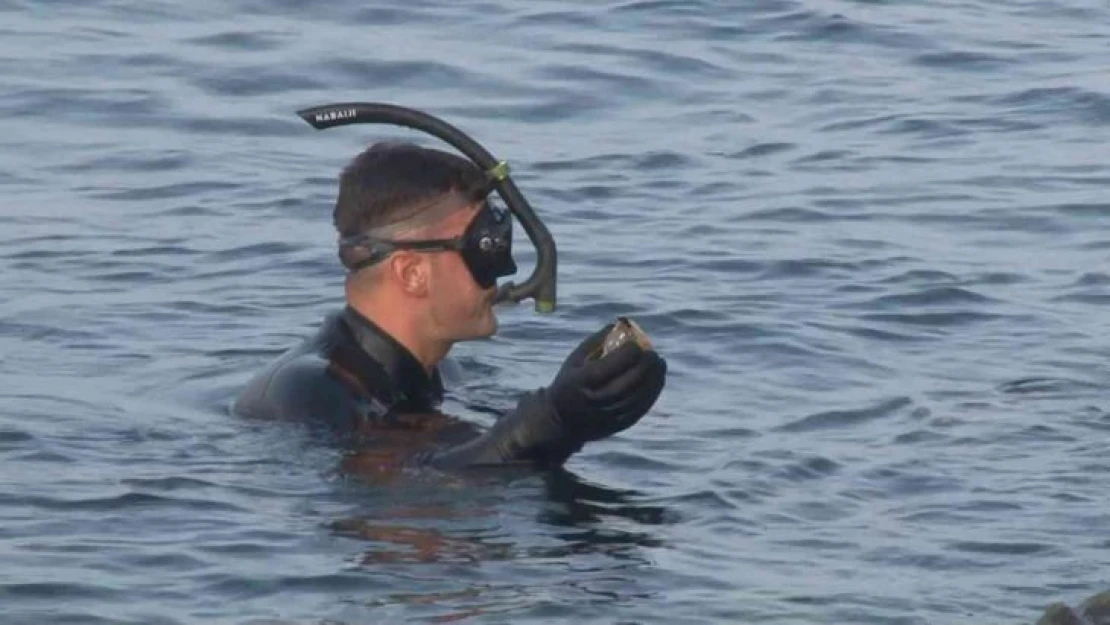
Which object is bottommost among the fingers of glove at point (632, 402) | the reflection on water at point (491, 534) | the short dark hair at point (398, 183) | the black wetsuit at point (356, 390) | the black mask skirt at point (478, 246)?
the reflection on water at point (491, 534)

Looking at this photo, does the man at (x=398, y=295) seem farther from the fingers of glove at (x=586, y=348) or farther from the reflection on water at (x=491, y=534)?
the fingers of glove at (x=586, y=348)

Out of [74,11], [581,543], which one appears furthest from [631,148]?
[581,543]

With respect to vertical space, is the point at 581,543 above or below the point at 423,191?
below

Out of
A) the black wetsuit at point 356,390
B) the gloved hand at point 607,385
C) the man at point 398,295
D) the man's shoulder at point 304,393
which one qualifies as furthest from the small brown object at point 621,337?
the man's shoulder at point 304,393

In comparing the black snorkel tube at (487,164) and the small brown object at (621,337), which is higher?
the black snorkel tube at (487,164)

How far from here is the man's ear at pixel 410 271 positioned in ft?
25.9

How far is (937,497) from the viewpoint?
25.5 feet

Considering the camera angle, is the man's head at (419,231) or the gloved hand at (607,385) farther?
the man's head at (419,231)

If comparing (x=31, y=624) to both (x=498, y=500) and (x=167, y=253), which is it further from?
(x=167, y=253)

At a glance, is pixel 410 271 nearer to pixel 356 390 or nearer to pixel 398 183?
pixel 398 183

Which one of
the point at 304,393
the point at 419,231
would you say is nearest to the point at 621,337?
the point at 419,231

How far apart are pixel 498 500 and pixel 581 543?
0.35 m

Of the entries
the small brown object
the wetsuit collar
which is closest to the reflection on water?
the wetsuit collar

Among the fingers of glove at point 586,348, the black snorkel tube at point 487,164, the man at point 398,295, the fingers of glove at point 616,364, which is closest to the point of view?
the fingers of glove at point 616,364
